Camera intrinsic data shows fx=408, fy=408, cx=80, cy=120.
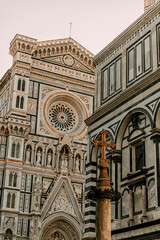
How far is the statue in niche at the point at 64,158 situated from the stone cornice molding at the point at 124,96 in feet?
42.8

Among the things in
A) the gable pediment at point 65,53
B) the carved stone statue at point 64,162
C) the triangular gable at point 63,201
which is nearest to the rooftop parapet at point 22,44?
the gable pediment at point 65,53

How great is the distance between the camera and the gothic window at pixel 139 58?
13836 millimetres

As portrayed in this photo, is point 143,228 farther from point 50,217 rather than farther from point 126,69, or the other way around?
point 50,217

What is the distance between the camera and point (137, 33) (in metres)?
14.8

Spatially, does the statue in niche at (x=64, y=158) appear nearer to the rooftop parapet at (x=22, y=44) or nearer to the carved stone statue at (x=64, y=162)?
the carved stone statue at (x=64, y=162)

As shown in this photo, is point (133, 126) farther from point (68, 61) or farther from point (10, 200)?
point (68, 61)

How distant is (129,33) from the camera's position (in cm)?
1515

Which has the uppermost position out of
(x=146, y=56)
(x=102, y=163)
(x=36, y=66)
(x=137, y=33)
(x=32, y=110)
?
(x=36, y=66)

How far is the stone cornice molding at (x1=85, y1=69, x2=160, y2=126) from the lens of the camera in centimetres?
1287

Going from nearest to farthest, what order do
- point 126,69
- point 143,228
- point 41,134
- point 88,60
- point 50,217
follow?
point 143,228
point 126,69
point 50,217
point 41,134
point 88,60

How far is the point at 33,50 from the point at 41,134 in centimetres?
645

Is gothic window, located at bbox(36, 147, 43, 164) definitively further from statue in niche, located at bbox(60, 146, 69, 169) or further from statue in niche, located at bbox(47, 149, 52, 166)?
statue in niche, located at bbox(60, 146, 69, 169)

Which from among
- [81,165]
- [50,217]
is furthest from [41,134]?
[50,217]

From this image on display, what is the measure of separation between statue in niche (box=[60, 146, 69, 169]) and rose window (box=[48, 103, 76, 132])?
5.20 ft
